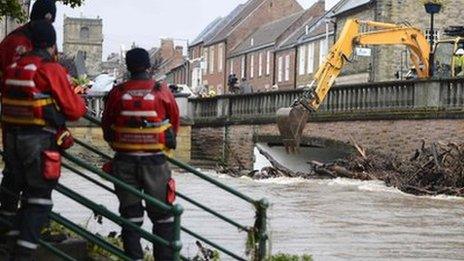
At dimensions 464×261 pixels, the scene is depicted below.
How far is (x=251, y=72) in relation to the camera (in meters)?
82.2

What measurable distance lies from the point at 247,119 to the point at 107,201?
68.1ft

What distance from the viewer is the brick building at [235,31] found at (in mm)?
89250

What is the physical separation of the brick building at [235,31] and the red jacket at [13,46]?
7860 centimetres

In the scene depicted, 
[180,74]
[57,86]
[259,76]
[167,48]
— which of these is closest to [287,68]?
[259,76]

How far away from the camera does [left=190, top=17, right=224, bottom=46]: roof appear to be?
325ft

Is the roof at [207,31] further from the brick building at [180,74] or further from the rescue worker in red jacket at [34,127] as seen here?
the rescue worker in red jacket at [34,127]

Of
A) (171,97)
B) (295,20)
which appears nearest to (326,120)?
(171,97)

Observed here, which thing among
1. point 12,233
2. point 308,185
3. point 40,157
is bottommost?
point 308,185

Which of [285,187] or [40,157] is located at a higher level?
[40,157]

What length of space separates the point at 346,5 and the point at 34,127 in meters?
53.9

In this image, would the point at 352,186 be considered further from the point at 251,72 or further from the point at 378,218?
the point at 251,72

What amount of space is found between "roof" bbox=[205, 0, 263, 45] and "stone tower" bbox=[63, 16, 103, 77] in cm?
6791

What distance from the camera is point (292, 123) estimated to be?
32.7 metres

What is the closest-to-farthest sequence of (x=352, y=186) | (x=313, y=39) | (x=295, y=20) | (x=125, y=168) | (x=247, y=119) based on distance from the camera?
1. (x=125, y=168)
2. (x=352, y=186)
3. (x=247, y=119)
4. (x=313, y=39)
5. (x=295, y=20)
